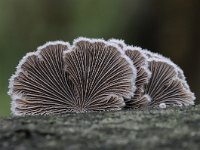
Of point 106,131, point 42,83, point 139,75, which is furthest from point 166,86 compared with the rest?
point 106,131

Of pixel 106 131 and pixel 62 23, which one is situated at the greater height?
pixel 62 23

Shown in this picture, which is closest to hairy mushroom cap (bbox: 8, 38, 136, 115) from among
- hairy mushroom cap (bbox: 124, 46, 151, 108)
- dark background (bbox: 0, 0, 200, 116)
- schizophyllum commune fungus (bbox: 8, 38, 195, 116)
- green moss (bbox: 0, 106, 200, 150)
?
schizophyllum commune fungus (bbox: 8, 38, 195, 116)

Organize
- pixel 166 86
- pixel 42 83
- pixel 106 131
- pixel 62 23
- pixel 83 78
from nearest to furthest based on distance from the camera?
pixel 106 131, pixel 83 78, pixel 42 83, pixel 166 86, pixel 62 23

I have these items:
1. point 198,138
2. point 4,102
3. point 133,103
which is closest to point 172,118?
point 198,138

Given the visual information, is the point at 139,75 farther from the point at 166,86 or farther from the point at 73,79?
the point at 73,79

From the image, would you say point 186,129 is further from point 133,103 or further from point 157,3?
point 157,3

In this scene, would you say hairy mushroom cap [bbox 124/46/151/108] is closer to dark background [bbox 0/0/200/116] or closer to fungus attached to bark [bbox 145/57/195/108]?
fungus attached to bark [bbox 145/57/195/108]
